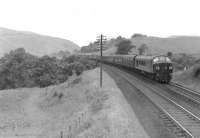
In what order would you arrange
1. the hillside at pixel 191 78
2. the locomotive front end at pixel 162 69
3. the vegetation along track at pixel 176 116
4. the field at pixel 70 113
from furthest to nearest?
1. the hillside at pixel 191 78
2. the locomotive front end at pixel 162 69
3. the field at pixel 70 113
4. the vegetation along track at pixel 176 116

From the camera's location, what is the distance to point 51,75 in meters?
70.1

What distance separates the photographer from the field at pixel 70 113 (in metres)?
19.3

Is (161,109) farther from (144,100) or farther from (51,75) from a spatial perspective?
(51,75)

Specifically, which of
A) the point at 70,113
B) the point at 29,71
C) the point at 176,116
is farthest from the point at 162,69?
the point at 29,71

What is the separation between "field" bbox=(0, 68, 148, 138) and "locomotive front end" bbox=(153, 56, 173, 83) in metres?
5.99

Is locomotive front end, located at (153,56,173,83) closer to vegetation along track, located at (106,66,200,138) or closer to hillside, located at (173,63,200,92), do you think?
hillside, located at (173,63,200,92)

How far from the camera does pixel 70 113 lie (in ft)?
123

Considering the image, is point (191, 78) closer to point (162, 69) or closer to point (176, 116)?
point (162, 69)

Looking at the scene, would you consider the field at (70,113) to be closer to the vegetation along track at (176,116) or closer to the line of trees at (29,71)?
the vegetation along track at (176,116)

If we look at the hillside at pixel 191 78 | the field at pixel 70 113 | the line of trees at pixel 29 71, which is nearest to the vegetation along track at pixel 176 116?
the field at pixel 70 113

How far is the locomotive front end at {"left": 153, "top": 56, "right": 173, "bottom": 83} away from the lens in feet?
117

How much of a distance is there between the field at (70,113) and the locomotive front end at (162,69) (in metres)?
5.99

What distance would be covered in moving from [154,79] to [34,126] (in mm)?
18180

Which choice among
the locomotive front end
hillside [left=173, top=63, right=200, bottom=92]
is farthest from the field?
hillside [left=173, top=63, right=200, bottom=92]
